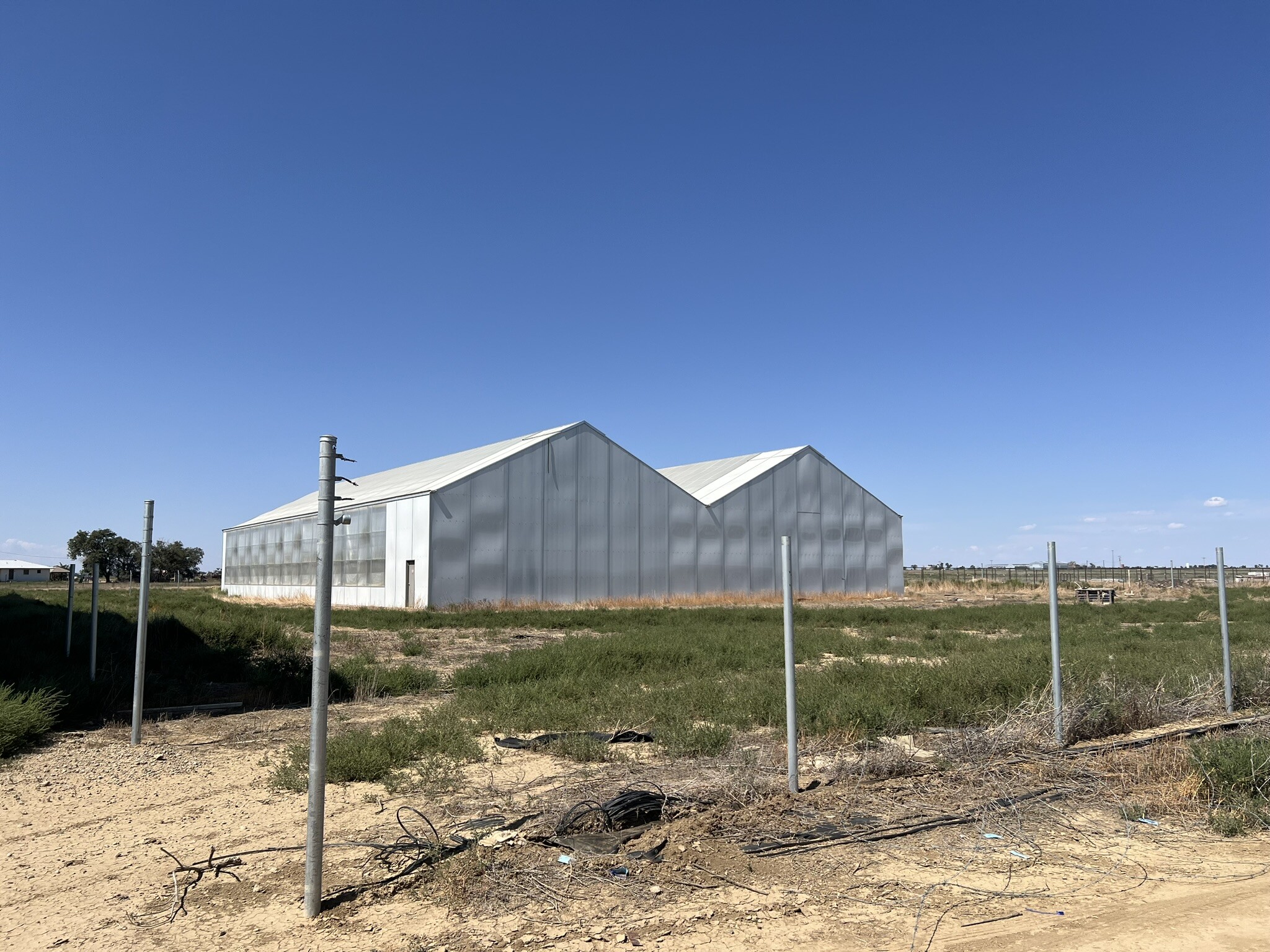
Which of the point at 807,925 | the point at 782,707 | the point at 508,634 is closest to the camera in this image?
the point at 807,925

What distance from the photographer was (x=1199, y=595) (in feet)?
151

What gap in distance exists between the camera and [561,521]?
35.4m

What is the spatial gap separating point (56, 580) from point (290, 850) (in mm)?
110137

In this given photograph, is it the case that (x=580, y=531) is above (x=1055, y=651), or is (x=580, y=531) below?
above

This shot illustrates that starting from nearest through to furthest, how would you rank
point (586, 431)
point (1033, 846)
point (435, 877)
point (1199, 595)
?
point (435, 877), point (1033, 846), point (586, 431), point (1199, 595)

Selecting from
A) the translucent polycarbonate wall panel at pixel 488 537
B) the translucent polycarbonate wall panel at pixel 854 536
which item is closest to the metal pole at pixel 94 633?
the translucent polycarbonate wall panel at pixel 488 537

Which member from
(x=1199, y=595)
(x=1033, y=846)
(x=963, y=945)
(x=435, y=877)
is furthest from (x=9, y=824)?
(x=1199, y=595)

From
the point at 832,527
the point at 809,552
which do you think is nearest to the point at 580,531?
the point at 809,552

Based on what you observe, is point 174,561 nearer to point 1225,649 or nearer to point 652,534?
point 652,534

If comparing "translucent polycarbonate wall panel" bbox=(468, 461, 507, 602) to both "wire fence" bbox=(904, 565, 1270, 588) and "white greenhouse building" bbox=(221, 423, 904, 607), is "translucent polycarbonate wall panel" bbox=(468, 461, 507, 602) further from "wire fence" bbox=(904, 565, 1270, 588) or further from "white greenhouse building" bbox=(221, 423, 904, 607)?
"wire fence" bbox=(904, 565, 1270, 588)

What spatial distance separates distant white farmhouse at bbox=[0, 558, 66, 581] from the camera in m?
88.2

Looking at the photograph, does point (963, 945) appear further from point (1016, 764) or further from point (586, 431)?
point (586, 431)

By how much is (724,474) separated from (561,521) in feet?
45.4

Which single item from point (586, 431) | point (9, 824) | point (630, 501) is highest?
point (586, 431)
